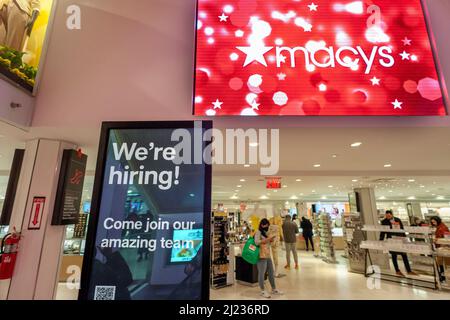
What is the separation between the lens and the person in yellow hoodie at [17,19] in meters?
2.77

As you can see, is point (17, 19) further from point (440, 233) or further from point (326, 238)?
point (326, 238)

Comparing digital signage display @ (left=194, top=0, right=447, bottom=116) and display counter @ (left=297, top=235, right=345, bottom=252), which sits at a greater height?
digital signage display @ (left=194, top=0, right=447, bottom=116)

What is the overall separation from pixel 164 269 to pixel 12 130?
312cm

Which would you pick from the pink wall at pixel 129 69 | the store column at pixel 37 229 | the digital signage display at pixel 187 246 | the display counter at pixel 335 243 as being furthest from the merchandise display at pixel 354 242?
the store column at pixel 37 229

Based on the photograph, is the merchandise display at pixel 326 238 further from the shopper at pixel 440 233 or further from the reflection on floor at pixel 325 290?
the shopper at pixel 440 233

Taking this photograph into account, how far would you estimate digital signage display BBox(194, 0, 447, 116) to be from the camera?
114 inches

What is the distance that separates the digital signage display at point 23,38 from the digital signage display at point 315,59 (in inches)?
80.8

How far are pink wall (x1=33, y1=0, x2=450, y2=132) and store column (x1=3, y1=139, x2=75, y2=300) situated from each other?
0.72 meters

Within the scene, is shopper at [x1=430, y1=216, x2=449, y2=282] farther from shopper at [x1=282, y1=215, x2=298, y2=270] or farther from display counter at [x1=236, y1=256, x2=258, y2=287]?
display counter at [x1=236, y1=256, x2=258, y2=287]

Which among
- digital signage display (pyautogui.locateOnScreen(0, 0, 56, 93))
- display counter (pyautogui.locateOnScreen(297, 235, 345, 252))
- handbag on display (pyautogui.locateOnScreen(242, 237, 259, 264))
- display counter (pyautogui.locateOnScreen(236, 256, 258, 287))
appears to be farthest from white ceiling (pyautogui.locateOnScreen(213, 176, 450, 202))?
digital signage display (pyautogui.locateOnScreen(0, 0, 56, 93))

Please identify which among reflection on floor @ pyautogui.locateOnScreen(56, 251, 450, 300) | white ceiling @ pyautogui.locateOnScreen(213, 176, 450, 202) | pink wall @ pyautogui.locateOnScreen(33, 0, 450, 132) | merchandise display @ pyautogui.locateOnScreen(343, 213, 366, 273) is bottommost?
reflection on floor @ pyautogui.locateOnScreen(56, 251, 450, 300)

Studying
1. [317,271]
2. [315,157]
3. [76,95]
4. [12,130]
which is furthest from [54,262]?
[317,271]

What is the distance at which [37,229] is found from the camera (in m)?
3.33

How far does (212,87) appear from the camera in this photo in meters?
2.97
